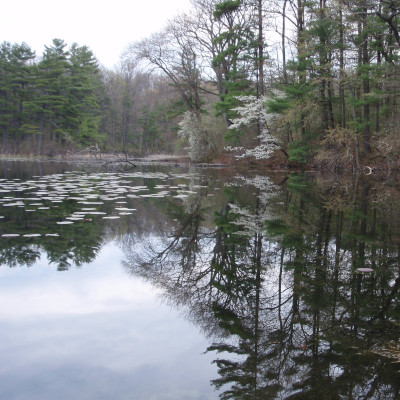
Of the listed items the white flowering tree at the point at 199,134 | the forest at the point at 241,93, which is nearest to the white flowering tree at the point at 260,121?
the forest at the point at 241,93

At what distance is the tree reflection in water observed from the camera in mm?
2346

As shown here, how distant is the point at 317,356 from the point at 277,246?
2793mm

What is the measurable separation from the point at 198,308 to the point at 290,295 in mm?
872

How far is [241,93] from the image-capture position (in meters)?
23.4

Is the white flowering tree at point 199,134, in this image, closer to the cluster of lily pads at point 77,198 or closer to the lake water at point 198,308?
the cluster of lily pads at point 77,198

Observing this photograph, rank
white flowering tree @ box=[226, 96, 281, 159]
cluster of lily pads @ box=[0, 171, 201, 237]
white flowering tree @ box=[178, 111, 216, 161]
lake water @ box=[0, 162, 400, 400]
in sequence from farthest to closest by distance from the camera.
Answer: white flowering tree @ box=[178, 111, 216, 161] → white flowering tree @ box=[226, 96, 281, 159] → cluster of lily pads @ box=[0, 171, 201, 237] → lake water @ box=[0, 162, 400, 400]

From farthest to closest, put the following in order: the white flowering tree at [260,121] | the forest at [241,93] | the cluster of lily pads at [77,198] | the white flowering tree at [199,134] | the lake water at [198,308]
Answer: the white flowering tree at [199,134], the white flowering tree at [260,121], the forest at [241,93], the cluster of lily pads at [77,198], the lake water at [198,308]

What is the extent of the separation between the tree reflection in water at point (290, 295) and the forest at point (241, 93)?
9.15m

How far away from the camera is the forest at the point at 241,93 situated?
1773 cm

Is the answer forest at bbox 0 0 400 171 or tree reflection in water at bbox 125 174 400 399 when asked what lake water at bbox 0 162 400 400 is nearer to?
tree reflection in water at bbox 125 174 400 399

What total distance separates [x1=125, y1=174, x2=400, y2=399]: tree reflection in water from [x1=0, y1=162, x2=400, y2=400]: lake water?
0.05 feet

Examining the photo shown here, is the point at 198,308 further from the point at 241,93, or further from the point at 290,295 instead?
the point at 241,93

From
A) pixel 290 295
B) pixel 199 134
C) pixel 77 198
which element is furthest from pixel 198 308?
pixel 199 134

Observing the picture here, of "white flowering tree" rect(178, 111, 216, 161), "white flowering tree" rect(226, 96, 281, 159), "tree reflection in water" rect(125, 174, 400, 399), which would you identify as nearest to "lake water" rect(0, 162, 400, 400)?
"tree reflection in water" rect(125, 174, 400, 399)
